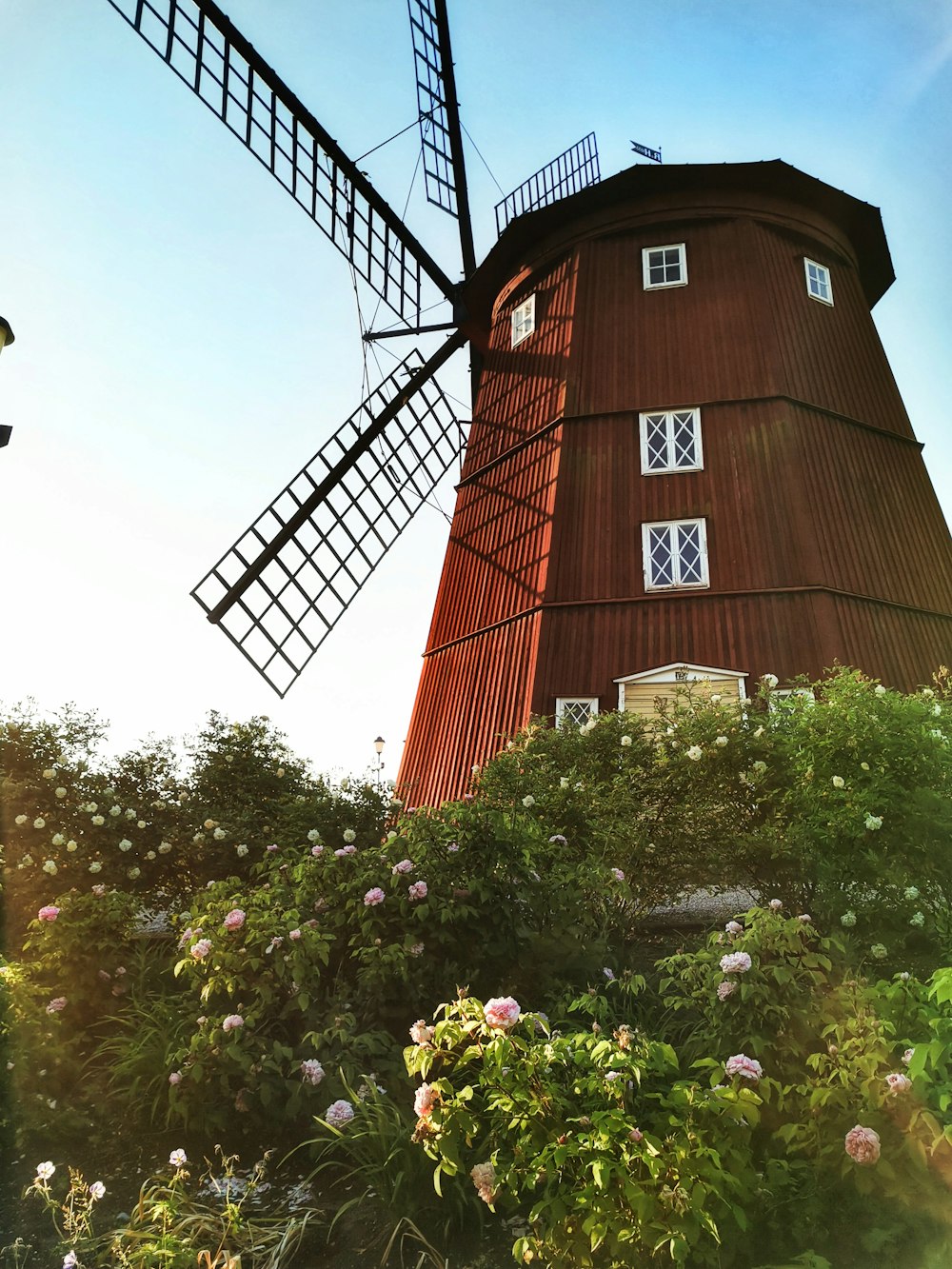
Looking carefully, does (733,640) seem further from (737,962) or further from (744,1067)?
(744,1067)

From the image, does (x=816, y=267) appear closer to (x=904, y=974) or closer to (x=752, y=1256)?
(x=904, y=974)

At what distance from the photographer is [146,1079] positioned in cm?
510

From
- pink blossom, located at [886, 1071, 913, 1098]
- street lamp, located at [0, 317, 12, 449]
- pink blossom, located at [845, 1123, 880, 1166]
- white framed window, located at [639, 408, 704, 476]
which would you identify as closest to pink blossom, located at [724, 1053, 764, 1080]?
pink blossom, located at [845, 1123, 880, 1166]

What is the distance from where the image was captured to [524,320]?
16.4 m

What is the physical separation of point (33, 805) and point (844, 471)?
12.1 m

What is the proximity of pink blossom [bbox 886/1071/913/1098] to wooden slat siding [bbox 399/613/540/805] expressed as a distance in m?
9.18

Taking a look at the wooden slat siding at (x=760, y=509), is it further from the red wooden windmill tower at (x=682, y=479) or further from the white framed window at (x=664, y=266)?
the white framed window at (x=664, y=266)

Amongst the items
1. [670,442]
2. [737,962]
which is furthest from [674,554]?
[737,962]

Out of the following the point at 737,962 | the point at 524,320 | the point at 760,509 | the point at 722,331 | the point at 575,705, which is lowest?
the point at 737,962

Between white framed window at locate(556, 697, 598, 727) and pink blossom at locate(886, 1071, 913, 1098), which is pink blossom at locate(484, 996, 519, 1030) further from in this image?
white framed window at locate(556, 697, 598, 727)

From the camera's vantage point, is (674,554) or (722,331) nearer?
(674,554)

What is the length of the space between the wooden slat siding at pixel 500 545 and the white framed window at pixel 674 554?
61.1 inches

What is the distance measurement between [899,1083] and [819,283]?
49.3 ft

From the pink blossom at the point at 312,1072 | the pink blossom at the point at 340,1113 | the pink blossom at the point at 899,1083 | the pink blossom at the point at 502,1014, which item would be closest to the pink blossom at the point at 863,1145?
the pink blossom at the point at 899,1083
